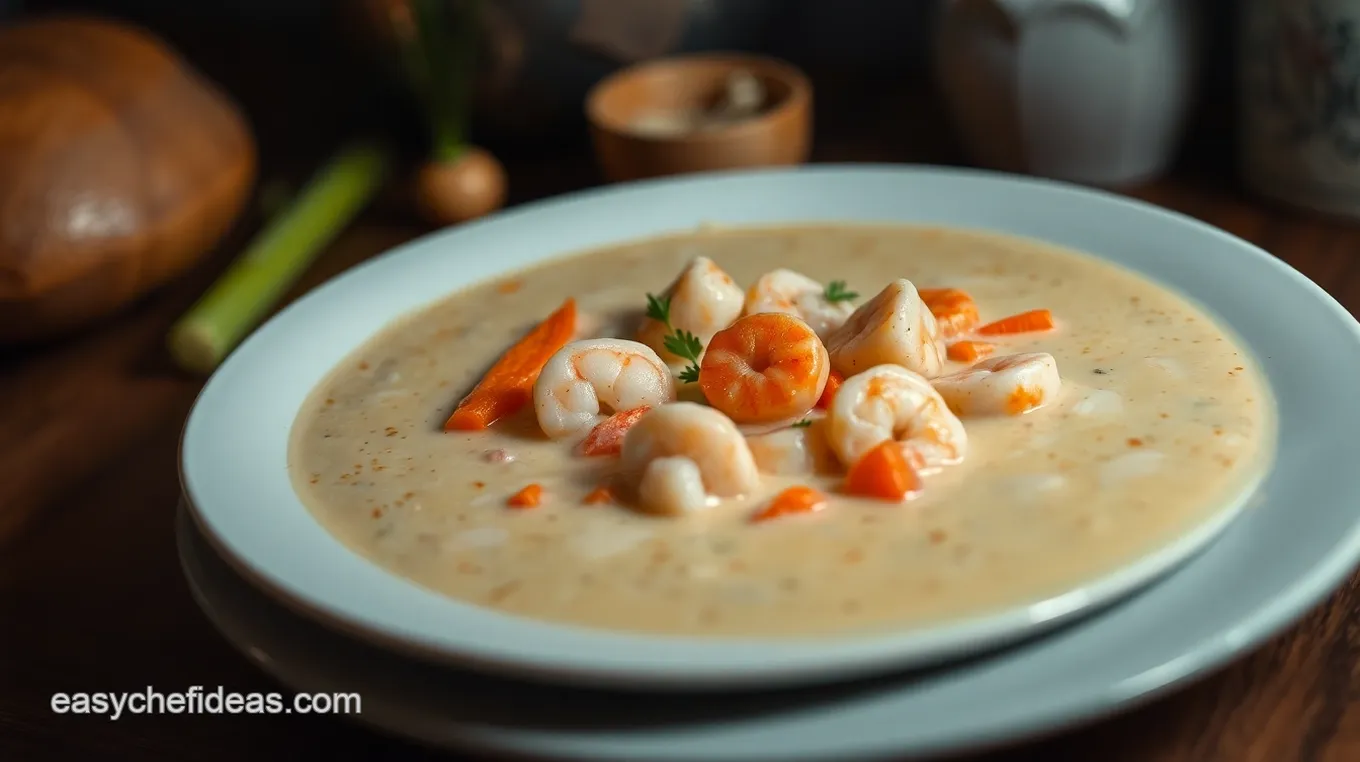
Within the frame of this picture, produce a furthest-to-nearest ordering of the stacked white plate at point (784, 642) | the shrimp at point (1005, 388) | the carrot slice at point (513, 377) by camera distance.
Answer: the carrot slice at point (513, 377) → the shrimp at point (1005, 388) → the stacked white plate at point (784, 642)

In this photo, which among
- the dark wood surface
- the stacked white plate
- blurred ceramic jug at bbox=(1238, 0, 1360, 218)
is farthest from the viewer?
blurred ceramic jug at bbox=(1238, 0, 1360, 218)

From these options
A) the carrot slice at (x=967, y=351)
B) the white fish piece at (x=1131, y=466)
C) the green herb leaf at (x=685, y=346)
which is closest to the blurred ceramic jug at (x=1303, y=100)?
the carrot slice at (x=967, y=351)

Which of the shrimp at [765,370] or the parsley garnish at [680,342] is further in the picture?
the parsley garnish at [680,342]

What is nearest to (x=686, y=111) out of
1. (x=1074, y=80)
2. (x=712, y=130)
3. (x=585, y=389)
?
(x=712, y=130)

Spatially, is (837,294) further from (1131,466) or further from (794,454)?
(1131,466)

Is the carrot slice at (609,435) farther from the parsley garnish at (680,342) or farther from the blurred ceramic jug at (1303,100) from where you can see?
the blurred ceramic jug at (1303,100)

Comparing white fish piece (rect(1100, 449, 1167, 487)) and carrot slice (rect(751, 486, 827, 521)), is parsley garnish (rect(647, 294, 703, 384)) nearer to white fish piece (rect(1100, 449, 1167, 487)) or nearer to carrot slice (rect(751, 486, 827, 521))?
carrot slice (rect(751, 486, 827, 521))

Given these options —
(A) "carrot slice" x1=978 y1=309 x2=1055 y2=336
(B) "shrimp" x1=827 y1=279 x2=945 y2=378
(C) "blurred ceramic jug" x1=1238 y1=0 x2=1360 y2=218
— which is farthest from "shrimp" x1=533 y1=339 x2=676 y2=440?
A: (C) "blurred ceramic jug" x1=1238 y1=0 x2=1360 y2=218
